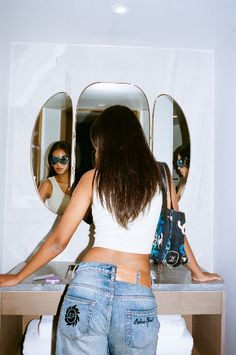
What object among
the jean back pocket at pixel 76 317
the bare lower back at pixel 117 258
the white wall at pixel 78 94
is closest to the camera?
the jean back pocket at pixel 76 317

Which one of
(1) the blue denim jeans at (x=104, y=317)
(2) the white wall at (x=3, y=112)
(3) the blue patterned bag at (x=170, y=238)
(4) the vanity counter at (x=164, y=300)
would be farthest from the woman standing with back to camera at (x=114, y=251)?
(2) the white wall at (x=3, y=112)

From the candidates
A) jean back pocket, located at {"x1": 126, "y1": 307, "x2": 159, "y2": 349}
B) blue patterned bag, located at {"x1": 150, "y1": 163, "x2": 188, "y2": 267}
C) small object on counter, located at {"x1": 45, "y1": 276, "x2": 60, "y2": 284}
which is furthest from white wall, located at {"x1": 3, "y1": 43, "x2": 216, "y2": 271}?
jean back pocket, located at {"x1": 126, "y1": 307, "x2": 159, "y2": 349}

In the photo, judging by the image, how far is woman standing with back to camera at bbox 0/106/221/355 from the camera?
3.15 feet

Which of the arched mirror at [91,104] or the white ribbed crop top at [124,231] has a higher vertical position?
the arched mirror at [91,104]

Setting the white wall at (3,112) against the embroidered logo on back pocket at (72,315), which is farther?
the white wall at (3,112)

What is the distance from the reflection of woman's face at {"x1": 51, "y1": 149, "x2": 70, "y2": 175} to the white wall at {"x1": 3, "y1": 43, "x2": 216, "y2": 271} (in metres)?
0.17

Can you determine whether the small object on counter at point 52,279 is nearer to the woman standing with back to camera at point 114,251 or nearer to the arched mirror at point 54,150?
the woman standing with back to camera at point 114,251

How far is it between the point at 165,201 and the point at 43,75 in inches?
52.1

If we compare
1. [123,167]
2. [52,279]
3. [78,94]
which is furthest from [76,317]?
[78,94]

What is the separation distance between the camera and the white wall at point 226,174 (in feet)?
5.62

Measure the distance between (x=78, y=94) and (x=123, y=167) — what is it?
44.9 inches

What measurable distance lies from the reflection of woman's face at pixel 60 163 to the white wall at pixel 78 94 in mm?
170

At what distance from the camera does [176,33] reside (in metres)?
1.88

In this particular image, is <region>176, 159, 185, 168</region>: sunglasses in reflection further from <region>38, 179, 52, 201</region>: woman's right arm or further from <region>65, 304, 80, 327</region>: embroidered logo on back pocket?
<region>65, 304, 80, 327</region>: embroidered logo on back pocket
